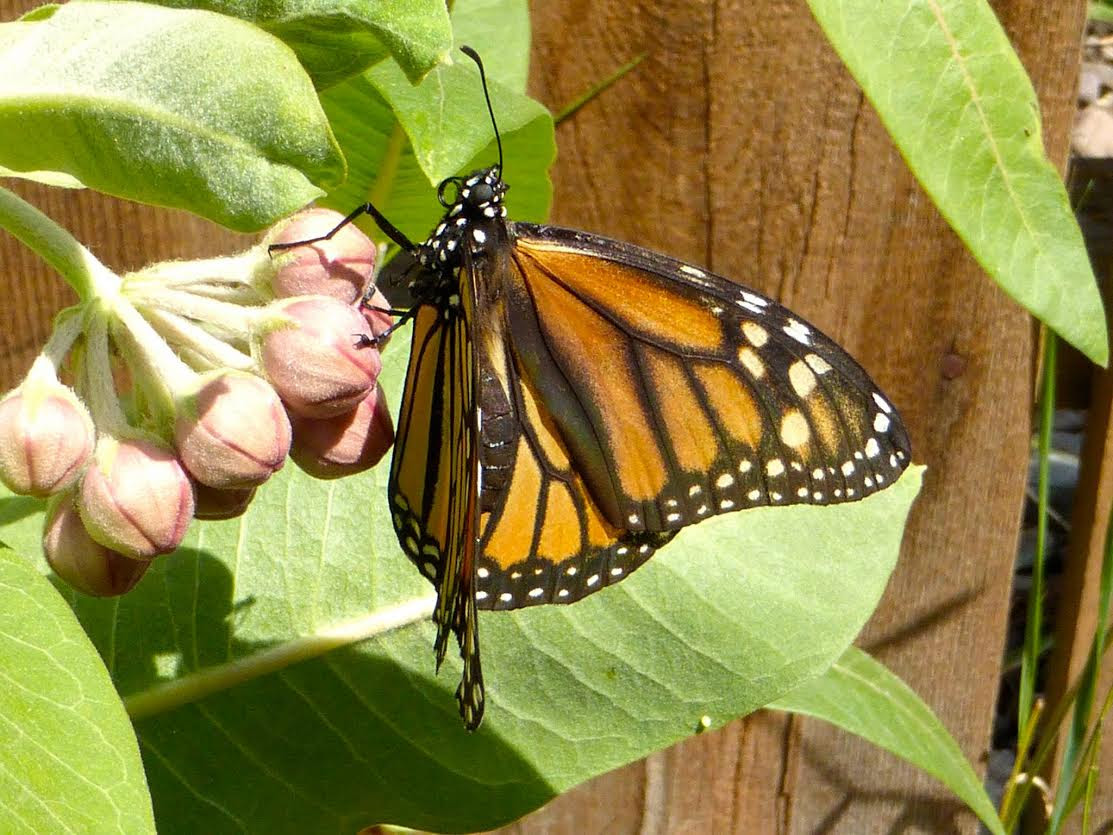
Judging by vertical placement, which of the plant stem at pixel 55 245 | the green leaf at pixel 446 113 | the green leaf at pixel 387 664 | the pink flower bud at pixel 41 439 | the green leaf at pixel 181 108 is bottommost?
the green leaf at pixel 387 664

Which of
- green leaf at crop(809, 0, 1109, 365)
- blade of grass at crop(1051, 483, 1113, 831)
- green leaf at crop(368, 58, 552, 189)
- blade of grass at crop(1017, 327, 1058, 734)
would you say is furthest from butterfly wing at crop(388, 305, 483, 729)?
blade of grass at crop(1051, 483, 1113, 831)

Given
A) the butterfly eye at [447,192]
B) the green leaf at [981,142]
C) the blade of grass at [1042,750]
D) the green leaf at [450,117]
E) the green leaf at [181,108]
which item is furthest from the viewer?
the blade of grass at [1042,750]

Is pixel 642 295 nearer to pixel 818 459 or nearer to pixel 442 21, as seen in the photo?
pixel 818 459

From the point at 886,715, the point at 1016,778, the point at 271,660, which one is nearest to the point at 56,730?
the point at 271,660

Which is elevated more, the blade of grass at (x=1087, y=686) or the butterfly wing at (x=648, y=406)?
the butterfly wing at (x=648, y=406)

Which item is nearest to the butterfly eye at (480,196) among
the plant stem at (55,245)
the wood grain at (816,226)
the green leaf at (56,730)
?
the plant stem at (55,245)

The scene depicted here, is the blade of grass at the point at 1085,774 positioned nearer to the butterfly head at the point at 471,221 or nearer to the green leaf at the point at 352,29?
the butterfly head at the point at 471,221

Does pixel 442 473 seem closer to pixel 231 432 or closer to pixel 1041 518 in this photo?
pixel 231 432

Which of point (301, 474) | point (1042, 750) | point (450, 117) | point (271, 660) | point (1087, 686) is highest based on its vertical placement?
point (450, 117)

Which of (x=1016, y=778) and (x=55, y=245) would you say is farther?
(x=1016, y=778)
